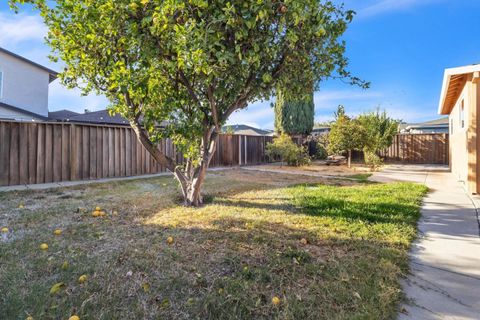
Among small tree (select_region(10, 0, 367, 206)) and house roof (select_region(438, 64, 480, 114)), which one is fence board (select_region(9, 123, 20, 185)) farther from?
house roof (select_region(438, 64, 480, 114))

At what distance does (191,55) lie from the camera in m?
2.88

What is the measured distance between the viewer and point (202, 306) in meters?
1.83

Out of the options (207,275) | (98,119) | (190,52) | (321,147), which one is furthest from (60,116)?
(207,275)

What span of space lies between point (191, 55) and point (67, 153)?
625 centimetres

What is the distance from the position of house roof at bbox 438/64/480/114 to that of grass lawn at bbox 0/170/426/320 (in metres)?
3.45

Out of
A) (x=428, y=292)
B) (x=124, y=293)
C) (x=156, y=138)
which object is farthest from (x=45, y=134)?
(x=428, y=292)

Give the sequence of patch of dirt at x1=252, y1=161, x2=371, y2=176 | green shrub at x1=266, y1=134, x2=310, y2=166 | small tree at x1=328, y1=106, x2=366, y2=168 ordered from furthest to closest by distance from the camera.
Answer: green shrub at x1=266, y1=134, x2=310, y2=166 → small tree at x1=328, y1=106, x2=366, y2=168 → patch of dirt at x1=252, y1=161, x2=371, y2=176

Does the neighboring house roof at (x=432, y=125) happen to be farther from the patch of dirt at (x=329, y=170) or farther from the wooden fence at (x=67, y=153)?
the wooden fence at (x=67, y=153)

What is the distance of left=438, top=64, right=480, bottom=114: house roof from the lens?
18.7 ft

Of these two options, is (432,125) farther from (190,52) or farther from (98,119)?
(190,52)

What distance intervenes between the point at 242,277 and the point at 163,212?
7.70 feet

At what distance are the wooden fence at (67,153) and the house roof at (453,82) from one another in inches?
342

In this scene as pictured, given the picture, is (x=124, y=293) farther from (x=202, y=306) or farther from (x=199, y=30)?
(x=199, y=30)

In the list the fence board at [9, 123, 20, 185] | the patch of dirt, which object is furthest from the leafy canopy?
the patch of dirt
